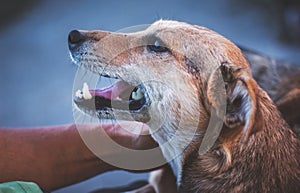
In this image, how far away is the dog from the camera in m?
1.35

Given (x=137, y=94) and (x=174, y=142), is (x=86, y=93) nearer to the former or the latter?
(x=137, y=94)

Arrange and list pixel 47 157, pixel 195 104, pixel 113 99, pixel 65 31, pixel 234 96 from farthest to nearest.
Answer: pixel 65 31 → pixel 47 157 → pixel 113 99 → pixel 195 104 → pixel 234 96

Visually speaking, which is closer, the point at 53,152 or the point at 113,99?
the point at 113,99

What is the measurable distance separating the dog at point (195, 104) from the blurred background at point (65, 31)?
3.82ft

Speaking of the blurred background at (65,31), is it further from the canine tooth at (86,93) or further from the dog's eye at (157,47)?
the dog's eye at (157,47)

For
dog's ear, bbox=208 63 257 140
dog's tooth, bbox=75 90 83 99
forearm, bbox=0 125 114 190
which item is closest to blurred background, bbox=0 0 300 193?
forearm, bbox=0 125 114 190

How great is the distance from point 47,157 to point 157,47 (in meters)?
0.53

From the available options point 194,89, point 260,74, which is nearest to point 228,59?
point 194,89

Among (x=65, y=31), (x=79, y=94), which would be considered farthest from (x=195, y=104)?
(x=65, y=31)

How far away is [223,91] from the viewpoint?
4.40 ft

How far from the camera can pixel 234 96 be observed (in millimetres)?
1299

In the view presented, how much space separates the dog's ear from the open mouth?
232mm

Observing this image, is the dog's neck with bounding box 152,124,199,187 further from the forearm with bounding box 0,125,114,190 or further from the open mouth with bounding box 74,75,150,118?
the forearm with bounding box 0,125,114,190

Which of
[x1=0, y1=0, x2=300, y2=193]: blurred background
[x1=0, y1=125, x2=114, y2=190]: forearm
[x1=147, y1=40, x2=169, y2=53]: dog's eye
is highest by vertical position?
[x1=147, y1=40, x2=169, y2=53]: dog's eye
